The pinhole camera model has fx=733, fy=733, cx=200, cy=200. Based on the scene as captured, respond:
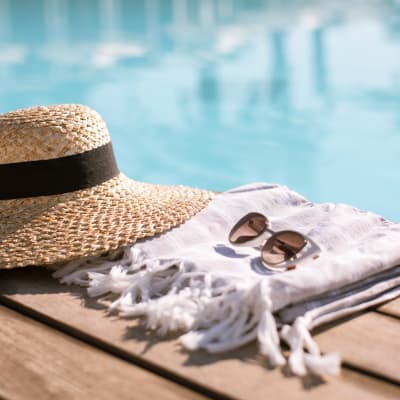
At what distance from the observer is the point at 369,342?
1.06 meters

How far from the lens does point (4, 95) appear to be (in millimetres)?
5758

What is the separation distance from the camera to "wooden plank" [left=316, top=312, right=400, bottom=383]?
0.99 metres

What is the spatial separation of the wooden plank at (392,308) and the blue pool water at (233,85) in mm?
2914

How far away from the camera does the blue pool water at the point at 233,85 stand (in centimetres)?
454

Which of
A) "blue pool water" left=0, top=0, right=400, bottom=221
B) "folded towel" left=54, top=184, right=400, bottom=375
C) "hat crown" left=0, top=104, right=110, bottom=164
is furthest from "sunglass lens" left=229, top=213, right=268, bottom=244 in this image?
"blue pool water" left=0, top=0, right=400, bottom=221

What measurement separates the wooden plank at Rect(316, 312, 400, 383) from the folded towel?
3cm

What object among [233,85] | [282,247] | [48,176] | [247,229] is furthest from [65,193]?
→ [233,85]

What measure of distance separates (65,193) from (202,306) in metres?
0.53

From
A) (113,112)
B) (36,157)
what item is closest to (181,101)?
(113,112)

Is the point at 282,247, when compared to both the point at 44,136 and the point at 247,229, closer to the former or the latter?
the point at 247,229

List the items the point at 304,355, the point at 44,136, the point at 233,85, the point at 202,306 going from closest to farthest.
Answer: the point at 304,355
the point at 202,306
the point at 44,136
the point at 233,85

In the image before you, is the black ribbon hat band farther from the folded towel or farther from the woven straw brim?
the folded towel

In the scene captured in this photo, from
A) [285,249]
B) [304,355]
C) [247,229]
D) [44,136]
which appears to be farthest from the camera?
[44,136]

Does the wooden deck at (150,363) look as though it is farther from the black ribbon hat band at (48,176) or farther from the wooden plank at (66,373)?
the black ribbon hat band at (48,176)
